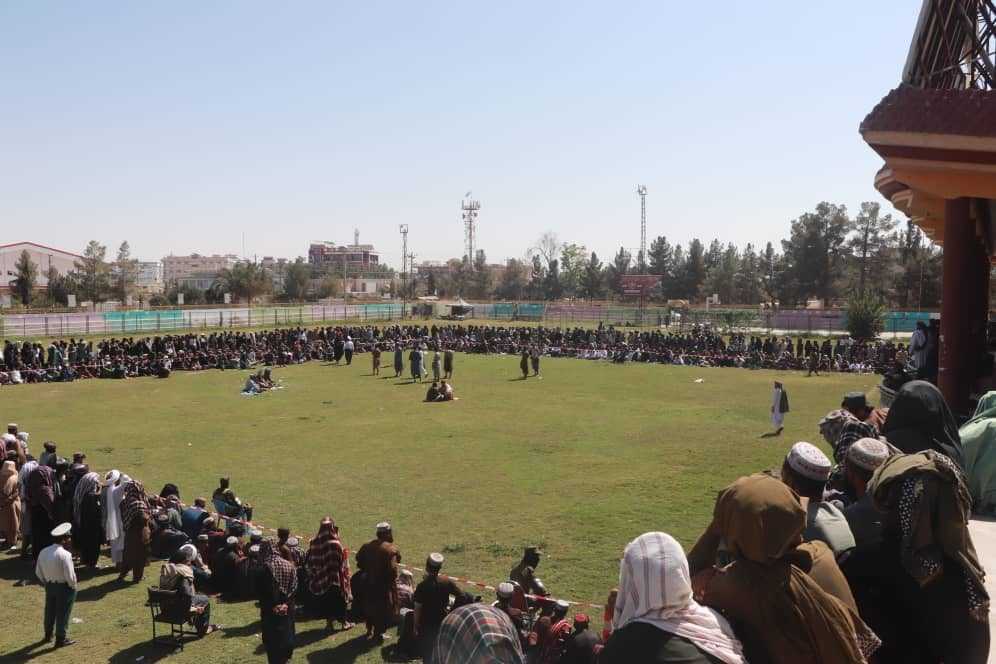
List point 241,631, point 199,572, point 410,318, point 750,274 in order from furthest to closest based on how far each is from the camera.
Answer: point 750,274 < point 410,318 < point 199,572 < point 241,631

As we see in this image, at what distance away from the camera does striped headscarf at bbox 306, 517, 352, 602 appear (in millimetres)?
7977

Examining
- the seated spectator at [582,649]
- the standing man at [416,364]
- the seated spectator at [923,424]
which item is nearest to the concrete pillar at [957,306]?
the seated spectator at [923,424]

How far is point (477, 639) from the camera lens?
2.91 metres

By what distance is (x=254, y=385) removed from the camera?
25109mm

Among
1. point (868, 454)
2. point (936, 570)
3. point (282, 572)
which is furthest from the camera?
point (282, 572)

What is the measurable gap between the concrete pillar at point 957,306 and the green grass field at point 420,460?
3.67 m

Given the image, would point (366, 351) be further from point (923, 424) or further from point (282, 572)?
point (923, 424)

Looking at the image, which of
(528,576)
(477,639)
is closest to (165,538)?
(528,576)

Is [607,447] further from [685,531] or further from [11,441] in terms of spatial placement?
[11,441]

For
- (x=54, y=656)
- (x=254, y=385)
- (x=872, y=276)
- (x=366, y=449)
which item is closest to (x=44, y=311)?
(x=254, y=385)

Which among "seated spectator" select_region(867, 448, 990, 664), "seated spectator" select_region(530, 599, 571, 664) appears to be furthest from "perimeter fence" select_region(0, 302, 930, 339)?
"seated spectator" select_region(867, 448, 990, 664)

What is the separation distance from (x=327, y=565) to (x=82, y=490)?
427cm

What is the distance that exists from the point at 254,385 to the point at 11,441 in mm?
13306

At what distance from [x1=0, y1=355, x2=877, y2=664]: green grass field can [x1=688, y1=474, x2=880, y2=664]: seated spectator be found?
5345mm
